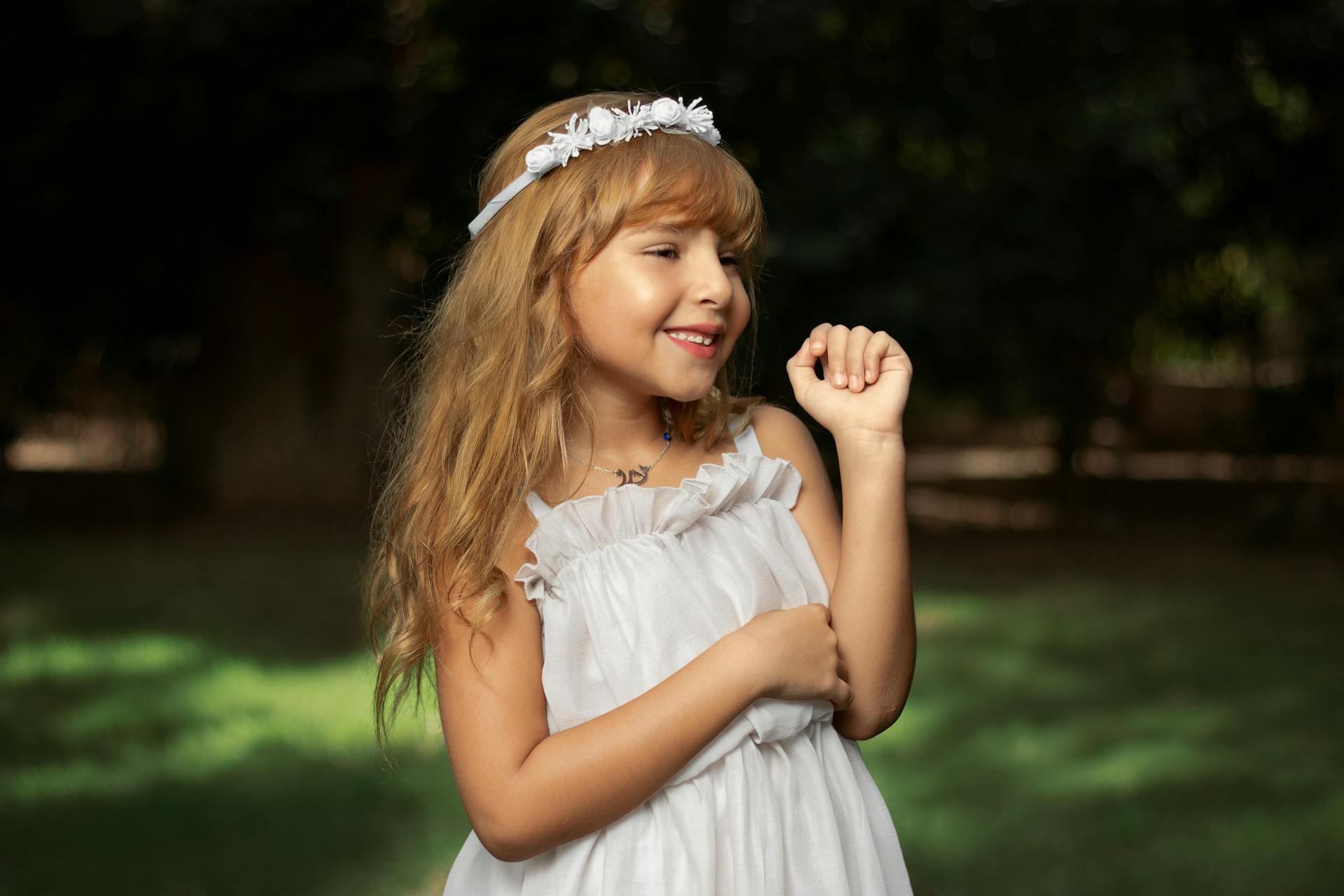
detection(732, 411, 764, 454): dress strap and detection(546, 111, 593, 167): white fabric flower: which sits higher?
detection(546, 111, 593, 167): white fabric flower

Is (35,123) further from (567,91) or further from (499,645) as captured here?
(499,645)

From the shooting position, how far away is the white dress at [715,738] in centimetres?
156

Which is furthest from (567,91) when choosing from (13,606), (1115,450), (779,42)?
(1115,450)

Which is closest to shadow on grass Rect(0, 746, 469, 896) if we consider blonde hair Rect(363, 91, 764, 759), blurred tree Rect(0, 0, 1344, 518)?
blonde hair Rect(363, 91, 764, 759)

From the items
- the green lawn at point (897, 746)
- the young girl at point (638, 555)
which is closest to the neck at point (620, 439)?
the young girl at point (638, 555)

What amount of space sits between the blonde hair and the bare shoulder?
0.22 ft

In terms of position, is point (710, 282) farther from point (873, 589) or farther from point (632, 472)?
point (873, 589)

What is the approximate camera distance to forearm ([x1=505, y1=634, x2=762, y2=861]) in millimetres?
1502

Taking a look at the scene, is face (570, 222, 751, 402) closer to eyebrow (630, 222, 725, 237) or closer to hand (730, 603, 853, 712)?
eyebrow (630, 222, 725, 237)

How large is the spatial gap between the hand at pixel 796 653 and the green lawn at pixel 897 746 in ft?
7.52

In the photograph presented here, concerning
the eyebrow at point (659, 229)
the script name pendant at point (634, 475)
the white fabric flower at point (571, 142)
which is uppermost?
the white fabric flower at point (571, 142)

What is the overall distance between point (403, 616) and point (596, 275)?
0.53 metres

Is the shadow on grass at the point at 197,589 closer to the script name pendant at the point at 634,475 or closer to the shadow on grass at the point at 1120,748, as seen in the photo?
the shadow on grass at the point at 1120,748

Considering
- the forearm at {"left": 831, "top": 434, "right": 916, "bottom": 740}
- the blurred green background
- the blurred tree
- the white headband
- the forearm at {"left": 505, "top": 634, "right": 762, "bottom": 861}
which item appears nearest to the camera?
the forearm at {"left": 505, "top": 634, "right": 762, "bottom": 861}
